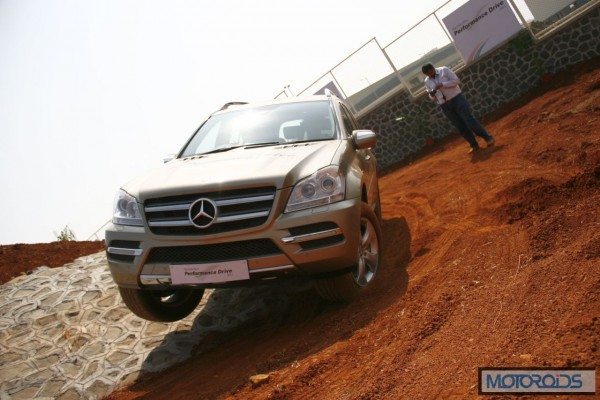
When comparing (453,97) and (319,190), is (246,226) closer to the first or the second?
(319,190)

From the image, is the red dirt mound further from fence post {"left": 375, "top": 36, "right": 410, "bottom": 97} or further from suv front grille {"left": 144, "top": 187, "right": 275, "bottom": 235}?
fence post {"left": 375, "top": 36, "right": 410, "bottom": 97}

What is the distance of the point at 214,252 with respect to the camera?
3.71 meters

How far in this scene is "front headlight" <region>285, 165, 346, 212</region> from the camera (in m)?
3.68

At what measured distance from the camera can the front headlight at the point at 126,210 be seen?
3.96 metres

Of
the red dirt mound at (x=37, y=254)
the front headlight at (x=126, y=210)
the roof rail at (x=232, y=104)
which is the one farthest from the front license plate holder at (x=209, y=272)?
the red dirt mound at (x=37, y=254)

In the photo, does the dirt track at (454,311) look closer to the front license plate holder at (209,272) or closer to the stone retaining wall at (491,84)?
the front license plate holder at (209,272)

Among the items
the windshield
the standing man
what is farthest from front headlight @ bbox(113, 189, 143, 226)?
the standing man

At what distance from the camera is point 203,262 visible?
3699mm

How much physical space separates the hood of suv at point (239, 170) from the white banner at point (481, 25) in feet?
34.4

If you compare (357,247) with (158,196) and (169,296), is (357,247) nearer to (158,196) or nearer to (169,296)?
(158,196)

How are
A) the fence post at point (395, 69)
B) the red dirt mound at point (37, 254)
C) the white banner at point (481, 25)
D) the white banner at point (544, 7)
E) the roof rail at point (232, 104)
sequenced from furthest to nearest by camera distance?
the fence post at point (395, 69)
the white banner at point (481, 25)
the white banner at point (544, 7)
the red dirt mound at point (37, 254)
the roof rail at point (232, 104)

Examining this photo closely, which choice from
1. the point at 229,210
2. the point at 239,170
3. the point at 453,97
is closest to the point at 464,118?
the point at 453,97

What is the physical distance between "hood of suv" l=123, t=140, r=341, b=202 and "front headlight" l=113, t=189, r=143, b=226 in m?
0.06

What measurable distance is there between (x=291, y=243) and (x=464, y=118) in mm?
7231
